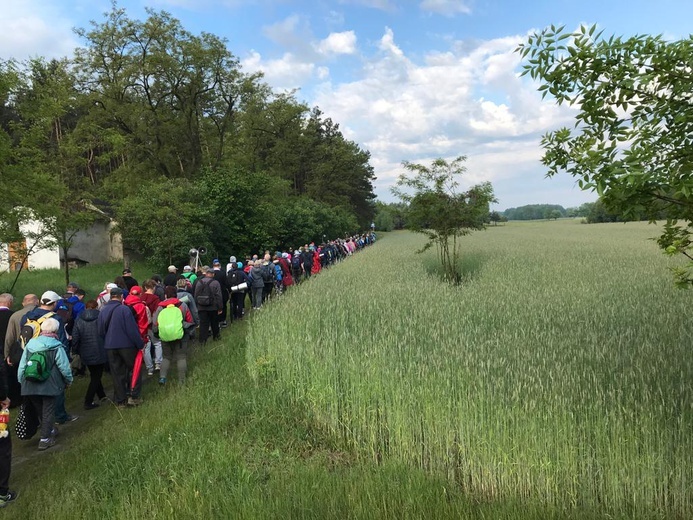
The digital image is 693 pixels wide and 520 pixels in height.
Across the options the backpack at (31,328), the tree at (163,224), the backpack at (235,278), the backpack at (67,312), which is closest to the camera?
the backpack at (31,328)

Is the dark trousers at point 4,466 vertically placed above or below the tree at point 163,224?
below

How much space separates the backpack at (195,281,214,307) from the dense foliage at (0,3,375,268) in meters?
4.64

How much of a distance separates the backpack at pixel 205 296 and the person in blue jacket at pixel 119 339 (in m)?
3.12

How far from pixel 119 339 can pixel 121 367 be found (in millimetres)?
517

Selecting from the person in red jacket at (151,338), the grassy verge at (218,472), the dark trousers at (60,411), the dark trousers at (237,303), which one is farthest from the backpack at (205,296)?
the dark trousers at (60,411)

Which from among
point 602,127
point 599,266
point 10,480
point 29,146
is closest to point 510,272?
point 599,266

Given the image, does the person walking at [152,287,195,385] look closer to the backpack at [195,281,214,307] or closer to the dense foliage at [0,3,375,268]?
the backpack at [195,281,214,307]

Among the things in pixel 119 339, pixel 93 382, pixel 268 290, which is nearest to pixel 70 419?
pixel 93 382

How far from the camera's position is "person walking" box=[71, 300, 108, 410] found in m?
7.02

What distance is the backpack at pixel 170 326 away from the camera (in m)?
7.60

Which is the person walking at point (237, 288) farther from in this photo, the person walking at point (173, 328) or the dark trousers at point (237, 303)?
the person walking at point (173, 328)

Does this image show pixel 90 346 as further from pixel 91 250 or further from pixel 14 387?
pixel 91 250

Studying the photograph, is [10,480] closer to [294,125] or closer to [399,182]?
[399,182]

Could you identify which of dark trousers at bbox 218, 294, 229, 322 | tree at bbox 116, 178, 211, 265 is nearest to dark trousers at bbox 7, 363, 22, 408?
dark trousers at bbox 218, 294, 229, 322
